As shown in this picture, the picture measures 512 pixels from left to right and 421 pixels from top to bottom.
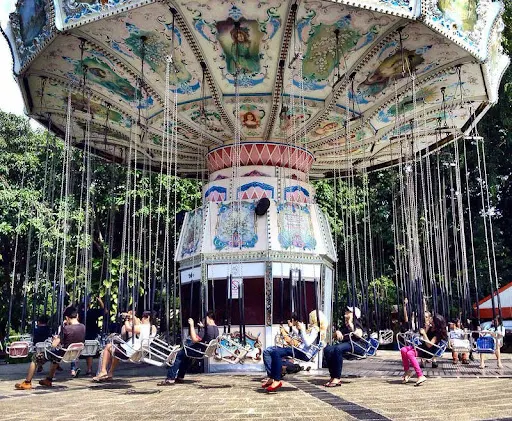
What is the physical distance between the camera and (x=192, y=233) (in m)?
14.6

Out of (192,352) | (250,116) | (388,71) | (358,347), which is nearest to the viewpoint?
(192,352)

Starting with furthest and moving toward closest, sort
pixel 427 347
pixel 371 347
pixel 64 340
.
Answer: pixel 427 347 < pixel 371 347 < pixel 64 340

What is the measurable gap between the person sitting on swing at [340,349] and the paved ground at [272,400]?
0.89 ft

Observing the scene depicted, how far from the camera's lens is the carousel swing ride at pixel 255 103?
10.0m

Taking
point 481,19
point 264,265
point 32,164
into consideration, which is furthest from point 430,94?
point 32,164

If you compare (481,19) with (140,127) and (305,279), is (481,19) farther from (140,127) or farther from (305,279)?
(140,127)

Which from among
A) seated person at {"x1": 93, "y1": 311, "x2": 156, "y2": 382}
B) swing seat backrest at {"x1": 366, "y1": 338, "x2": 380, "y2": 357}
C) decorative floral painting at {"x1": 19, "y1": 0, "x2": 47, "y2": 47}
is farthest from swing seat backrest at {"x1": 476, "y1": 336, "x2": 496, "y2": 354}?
decorative floral painting at {"x1": 19, "y1": 0, "x2": 47, "y2": 47}

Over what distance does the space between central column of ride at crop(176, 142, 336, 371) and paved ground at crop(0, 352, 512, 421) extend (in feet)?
8.15

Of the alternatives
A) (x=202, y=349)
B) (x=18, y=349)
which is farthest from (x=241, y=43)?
(x=18, y=349)

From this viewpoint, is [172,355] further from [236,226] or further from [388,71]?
[388,71]

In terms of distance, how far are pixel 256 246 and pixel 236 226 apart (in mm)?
768

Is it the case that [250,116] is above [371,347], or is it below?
above

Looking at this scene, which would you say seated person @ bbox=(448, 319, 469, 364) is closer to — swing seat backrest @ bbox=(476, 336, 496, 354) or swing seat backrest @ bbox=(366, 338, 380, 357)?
swing seat backrest @ bbox=(476, 336, 496, 354)

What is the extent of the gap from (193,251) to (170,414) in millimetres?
7857
